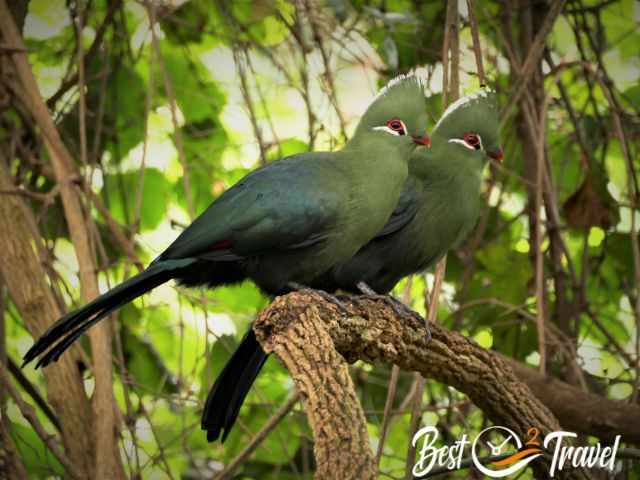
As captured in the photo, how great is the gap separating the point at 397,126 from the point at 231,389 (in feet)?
3.13

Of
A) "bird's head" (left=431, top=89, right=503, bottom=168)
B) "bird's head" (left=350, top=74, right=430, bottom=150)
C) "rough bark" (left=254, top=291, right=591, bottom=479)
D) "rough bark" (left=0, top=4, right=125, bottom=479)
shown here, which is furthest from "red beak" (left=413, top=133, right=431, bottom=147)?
"rough bark" (left=0, top=4, right=125, bottom=479)

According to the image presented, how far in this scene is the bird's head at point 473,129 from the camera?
3211mm

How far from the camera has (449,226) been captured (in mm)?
3242

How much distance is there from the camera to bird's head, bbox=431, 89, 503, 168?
3.21m

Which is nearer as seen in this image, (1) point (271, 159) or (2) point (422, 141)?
(2) point (422, 141)

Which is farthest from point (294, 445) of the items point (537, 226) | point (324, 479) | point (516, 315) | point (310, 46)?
point (324, 479)

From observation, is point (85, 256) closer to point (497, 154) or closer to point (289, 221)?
point (289, 221)

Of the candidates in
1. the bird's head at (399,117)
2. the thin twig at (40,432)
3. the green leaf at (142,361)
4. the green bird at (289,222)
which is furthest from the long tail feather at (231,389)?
the green leaf at (142,361)

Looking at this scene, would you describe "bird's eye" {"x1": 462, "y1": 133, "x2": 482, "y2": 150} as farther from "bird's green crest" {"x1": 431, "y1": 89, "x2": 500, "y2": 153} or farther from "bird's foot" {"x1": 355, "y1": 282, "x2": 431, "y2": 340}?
"bird's foot" {"x1": 355, "y1": 282, "x2": 431, "y2": 340}

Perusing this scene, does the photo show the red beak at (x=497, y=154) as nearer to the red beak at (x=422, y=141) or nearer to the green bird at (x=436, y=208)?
the green bird at (x=436, y=208)

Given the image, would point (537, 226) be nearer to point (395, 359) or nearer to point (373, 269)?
point (373, 269)

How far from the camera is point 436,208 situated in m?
3.24

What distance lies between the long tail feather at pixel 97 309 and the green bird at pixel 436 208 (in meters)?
0.69

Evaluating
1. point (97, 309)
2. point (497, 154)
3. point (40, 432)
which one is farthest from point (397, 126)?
point (40, 432)
